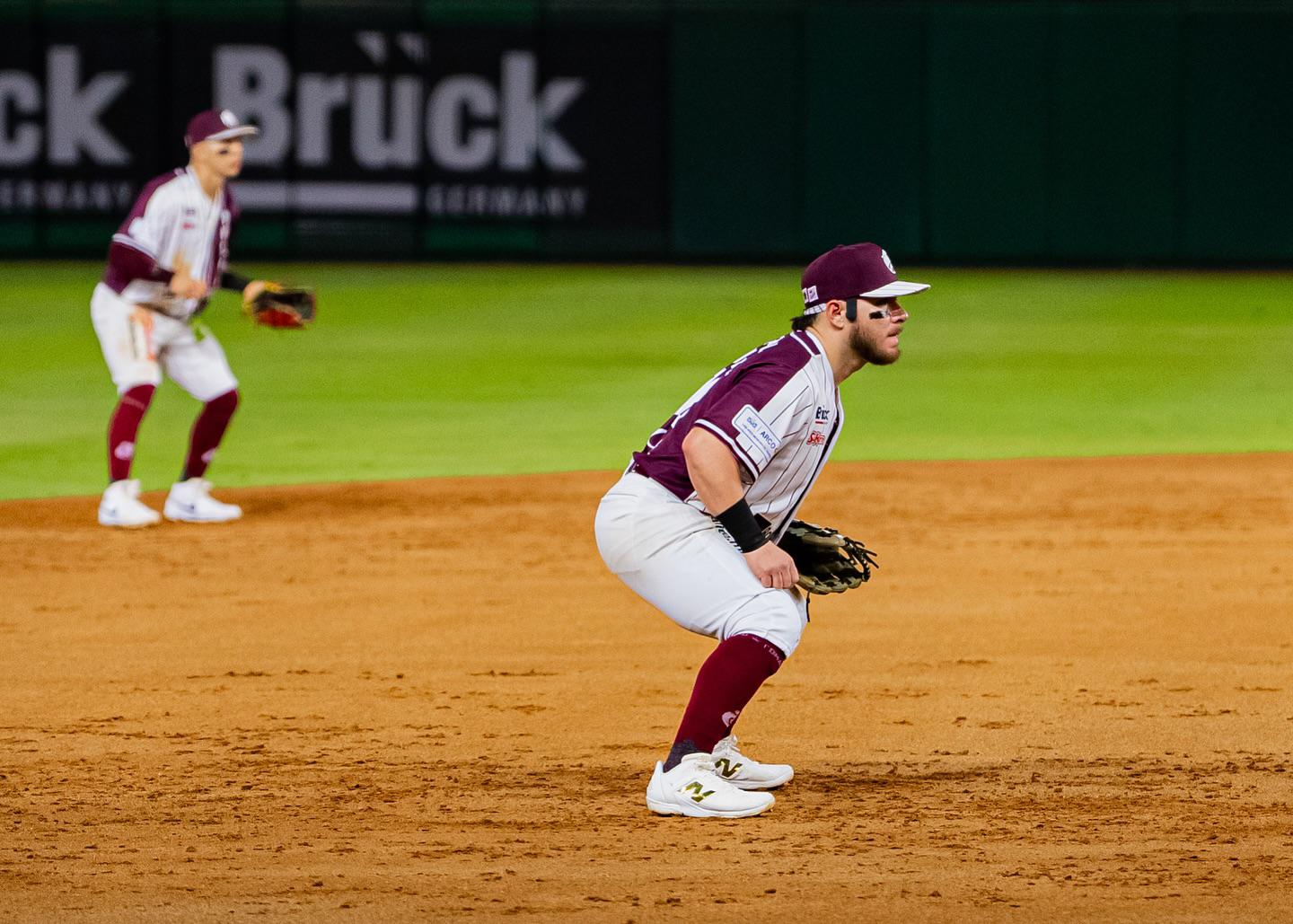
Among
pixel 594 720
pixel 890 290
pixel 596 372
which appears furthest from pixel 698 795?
pixel 596 372

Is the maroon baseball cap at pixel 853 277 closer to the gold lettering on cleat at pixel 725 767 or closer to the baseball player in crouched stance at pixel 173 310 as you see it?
the gold lettering on cleat at pixel 725 767

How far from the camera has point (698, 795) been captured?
5.24 m

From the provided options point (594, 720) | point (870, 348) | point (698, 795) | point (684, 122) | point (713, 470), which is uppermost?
point (870, 348)

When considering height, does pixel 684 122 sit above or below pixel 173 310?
below

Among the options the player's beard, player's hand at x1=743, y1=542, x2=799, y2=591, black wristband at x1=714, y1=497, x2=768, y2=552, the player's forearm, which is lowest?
player's hand at x1=743, y1=542, x2=799, y2=591

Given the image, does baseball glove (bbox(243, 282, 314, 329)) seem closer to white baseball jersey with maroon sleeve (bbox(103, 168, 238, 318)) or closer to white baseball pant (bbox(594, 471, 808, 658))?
white baseball jersey with maroon sleeve (bbox(103, 168, 238, 318))

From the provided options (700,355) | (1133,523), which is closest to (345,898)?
(1133,523)

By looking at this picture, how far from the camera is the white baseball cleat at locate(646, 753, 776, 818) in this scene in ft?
17.2

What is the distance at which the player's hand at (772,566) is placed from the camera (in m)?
5.15

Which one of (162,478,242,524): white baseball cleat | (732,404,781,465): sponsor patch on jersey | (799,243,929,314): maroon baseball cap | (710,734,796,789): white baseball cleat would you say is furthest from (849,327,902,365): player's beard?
(162,478,242,524): white baseball cleat

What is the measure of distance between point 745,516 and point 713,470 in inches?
6.2

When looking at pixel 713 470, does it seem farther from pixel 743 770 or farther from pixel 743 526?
pixel 743 770

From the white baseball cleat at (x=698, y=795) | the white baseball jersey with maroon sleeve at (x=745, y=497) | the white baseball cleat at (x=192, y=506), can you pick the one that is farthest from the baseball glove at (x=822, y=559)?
the white baseball cleat at (x=192, y=506)

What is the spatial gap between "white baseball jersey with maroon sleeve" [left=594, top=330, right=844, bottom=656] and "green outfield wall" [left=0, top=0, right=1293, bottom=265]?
19.0 metres
